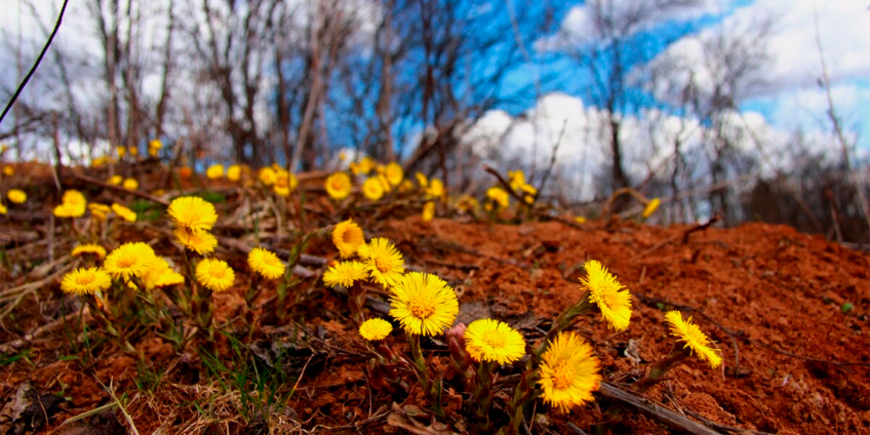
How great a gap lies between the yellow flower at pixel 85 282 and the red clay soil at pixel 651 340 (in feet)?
0.94

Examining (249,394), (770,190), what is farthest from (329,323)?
(770,190)

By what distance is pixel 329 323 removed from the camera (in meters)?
1.45

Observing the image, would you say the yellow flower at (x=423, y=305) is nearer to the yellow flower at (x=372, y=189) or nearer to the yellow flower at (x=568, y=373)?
the yellow flower at (x=568, y=373)

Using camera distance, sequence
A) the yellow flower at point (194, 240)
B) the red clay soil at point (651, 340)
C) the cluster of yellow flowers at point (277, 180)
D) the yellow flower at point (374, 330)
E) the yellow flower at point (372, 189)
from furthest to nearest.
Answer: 1. the yellow flower at point (372, 189)
2. the cluster of yellow flowers at point (277, 180)
3. the yellow flower at point (194, 240)
4. the red clay soil at point (651, 340)
5. the yellow flower at point (374, 330)

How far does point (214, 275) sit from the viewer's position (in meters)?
1.30

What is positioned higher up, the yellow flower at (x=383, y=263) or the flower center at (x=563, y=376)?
the yellow flower at (x=383, y=263)

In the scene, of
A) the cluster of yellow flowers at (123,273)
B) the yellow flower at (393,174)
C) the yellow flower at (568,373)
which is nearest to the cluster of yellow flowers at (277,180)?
the yellow flower at (393,174)

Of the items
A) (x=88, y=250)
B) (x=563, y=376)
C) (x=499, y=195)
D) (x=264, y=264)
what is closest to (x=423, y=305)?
(x=563, y=376)

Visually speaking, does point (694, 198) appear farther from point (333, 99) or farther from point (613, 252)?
point (613, 252)

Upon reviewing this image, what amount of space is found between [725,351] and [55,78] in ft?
29.9

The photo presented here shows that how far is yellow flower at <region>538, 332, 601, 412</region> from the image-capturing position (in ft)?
2.62

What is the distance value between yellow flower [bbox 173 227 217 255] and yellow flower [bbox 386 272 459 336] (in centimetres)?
58

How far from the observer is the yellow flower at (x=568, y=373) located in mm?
798

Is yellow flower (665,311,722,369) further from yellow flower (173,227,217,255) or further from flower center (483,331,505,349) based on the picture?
yellow flower (173,227,217,255)
